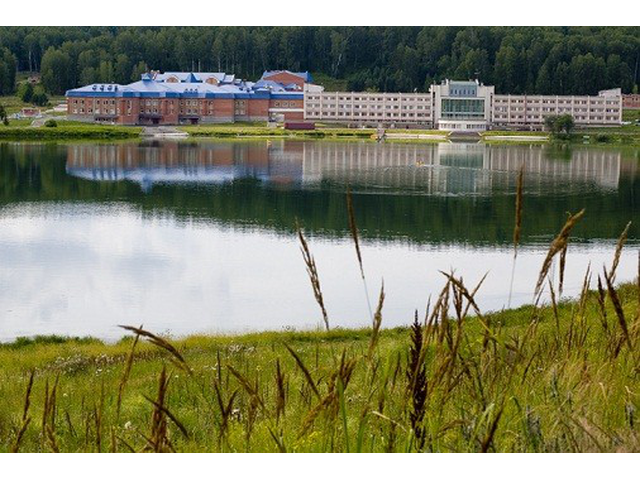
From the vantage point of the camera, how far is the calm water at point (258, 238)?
9.20m

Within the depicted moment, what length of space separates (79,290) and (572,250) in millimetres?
6149

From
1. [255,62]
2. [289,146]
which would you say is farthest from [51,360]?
[255,62]

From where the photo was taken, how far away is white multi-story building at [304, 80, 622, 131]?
5788cm

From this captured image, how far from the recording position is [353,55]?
6756 centimetres

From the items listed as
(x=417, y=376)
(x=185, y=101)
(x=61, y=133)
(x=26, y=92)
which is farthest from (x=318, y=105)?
(x=417, y=376)

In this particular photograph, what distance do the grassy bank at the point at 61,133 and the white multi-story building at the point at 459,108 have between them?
16280mm

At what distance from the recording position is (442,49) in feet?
205

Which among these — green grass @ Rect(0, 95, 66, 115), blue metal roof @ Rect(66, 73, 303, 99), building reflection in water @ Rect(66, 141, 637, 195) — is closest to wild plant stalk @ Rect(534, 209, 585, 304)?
building reflection in water @ Rect(66, 141, 637, 195)

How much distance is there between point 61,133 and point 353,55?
2774 centimetres

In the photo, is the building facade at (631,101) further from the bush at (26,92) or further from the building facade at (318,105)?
the bush at (26,92)

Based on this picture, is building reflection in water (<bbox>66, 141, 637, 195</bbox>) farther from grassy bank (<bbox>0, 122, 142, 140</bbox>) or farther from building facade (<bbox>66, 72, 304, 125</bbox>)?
building facade (<bbox>66, 72, 304, 125</bbox>)

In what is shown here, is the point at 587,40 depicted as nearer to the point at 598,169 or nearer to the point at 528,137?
the point at 528,137

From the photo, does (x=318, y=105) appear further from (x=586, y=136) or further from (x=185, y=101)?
(x=586, y=136)

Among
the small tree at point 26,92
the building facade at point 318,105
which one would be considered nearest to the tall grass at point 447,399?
the small tree at point 26,92
